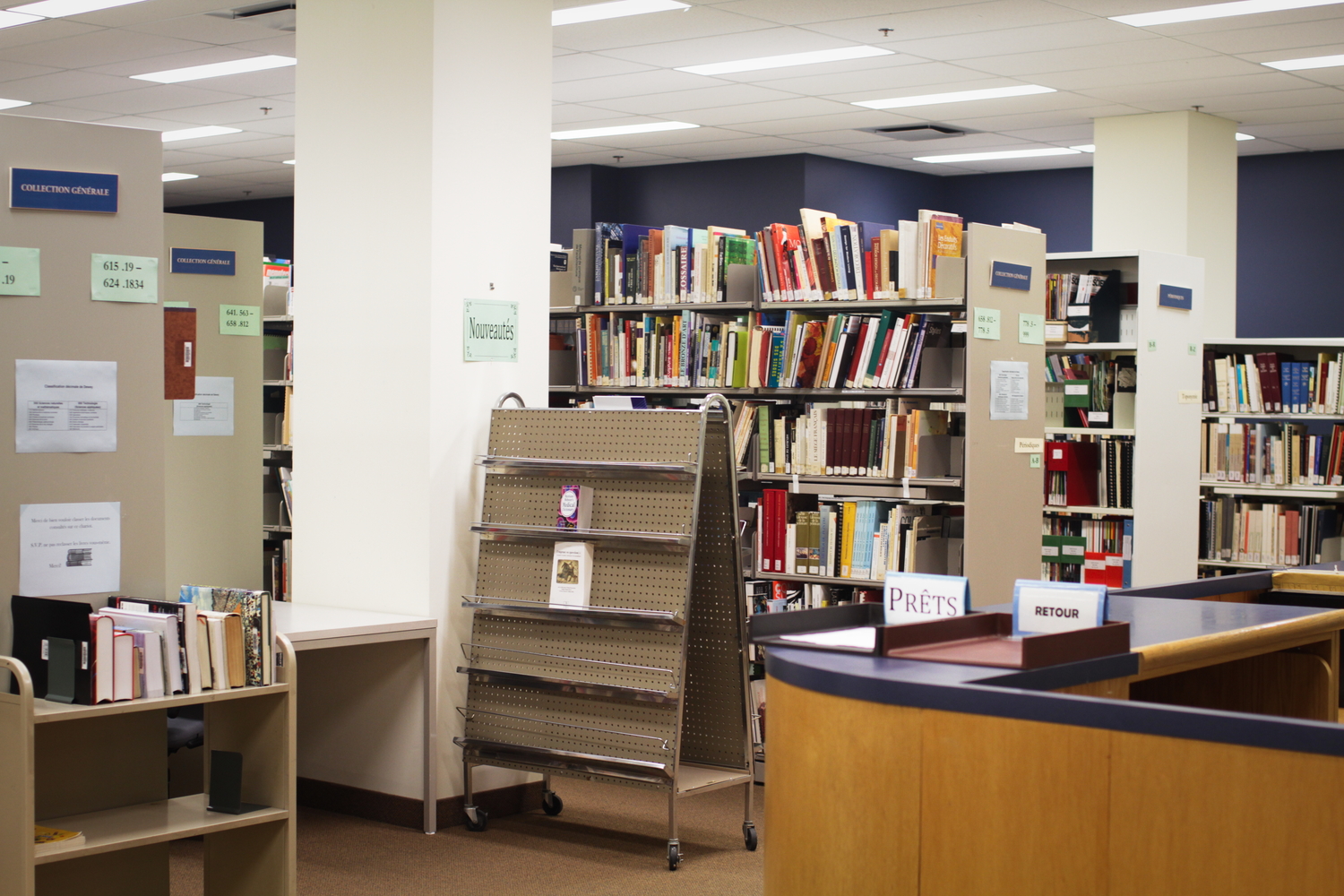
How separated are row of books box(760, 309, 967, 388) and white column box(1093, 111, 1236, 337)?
14.8ft

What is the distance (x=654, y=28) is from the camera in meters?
7.70

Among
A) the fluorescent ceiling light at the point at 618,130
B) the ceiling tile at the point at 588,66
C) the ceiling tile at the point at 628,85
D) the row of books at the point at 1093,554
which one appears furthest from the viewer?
the fluorescent ceiling light at the point at 618,130

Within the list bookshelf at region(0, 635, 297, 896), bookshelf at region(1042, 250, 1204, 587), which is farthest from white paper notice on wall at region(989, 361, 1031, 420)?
bookshelf at region(0, 635, 297, 896)

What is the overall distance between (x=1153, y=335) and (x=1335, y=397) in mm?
1405

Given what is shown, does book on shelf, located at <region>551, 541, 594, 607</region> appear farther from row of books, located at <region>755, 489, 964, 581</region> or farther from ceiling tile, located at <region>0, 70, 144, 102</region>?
ceiling tile, located at <region>0, 70, 144, 102</region>

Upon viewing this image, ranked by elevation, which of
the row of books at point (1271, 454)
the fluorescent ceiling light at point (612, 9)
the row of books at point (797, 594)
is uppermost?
the fluorescent ceiling light at point (612, 9)

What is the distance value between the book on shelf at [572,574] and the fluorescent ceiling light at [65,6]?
454 centimetres

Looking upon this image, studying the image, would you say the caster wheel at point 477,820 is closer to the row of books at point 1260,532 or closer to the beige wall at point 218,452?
the beige wall at point 218,452

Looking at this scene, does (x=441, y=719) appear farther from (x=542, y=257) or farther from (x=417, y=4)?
(x=417, y=4)

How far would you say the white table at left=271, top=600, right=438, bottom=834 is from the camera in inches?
173

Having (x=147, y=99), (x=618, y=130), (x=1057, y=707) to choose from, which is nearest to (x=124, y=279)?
(x=1057, y=707)

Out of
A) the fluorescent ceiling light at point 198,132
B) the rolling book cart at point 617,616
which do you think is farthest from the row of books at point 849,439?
the fluorescent ceiling light at point 198,132

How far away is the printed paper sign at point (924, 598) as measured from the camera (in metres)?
2.93

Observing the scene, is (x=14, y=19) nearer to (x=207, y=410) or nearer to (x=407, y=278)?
(x=207, y=410)
